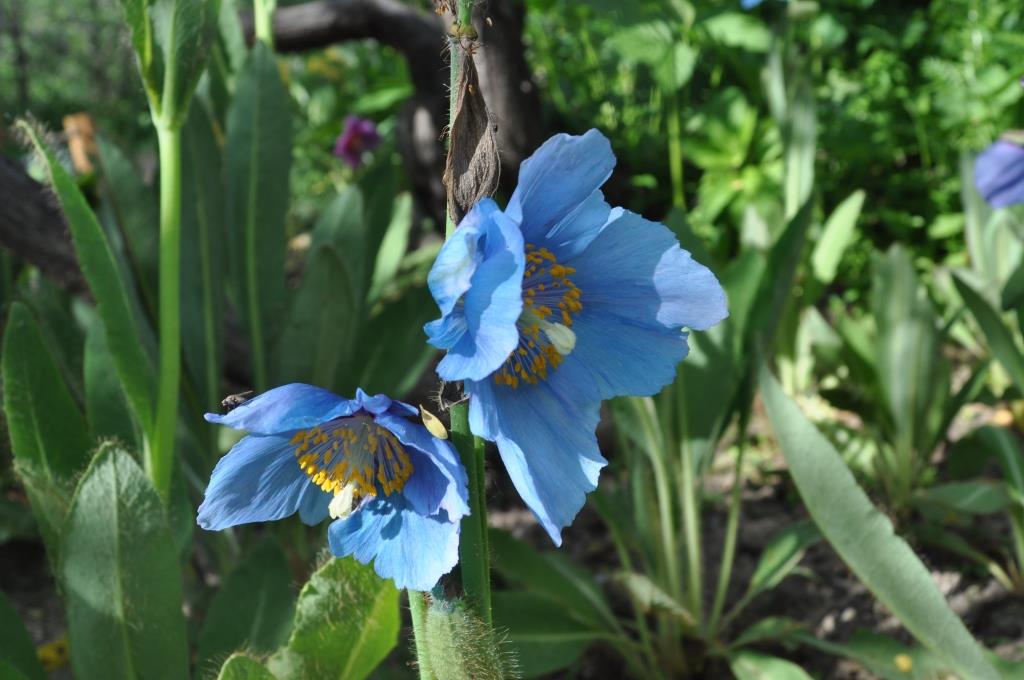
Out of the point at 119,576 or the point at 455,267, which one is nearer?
the point at 455,267

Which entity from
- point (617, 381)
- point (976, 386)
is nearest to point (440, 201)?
point (976, 386)

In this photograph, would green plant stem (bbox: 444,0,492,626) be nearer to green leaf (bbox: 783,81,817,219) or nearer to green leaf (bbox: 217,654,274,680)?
green leaf (bbox: 217,654,274,680)

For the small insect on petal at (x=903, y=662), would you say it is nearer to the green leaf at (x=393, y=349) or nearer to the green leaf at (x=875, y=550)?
the green leaf at (x=875, y=550)

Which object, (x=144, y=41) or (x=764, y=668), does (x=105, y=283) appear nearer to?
(x=144, y=41)

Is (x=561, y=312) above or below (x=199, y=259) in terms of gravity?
above

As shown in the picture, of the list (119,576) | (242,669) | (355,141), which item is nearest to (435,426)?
(242,669)

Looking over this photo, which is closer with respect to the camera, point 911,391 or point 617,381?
point 617,381

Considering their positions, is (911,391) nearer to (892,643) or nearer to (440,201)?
(892,643)
